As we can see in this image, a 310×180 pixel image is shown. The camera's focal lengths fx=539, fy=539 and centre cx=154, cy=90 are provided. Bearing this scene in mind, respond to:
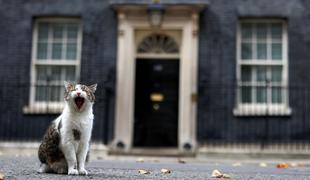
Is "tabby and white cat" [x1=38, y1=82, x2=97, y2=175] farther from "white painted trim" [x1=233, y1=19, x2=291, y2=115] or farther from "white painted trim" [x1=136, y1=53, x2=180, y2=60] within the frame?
"white painted trim" [x1=136, y1=53, x2=180, y2=60]

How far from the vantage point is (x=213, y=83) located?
14023mm

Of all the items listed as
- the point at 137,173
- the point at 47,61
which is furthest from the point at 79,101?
the point at 47,61

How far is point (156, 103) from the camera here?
566 inches

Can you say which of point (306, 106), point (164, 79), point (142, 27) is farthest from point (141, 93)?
point (306, 106)

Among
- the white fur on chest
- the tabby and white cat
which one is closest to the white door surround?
the tabby and white cat

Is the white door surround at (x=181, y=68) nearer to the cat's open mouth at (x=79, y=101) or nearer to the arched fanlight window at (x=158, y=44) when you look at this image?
the arched fanlight window at (x=158, y=44)

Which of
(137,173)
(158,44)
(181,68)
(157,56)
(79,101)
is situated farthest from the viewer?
(158,44)

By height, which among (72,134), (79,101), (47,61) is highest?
(47,61)

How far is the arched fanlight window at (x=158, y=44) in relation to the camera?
14.6m

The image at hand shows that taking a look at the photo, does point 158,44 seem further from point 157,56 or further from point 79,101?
point 79,101

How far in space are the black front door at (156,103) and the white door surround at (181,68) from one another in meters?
0.24

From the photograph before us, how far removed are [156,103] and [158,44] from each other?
162 centimetres

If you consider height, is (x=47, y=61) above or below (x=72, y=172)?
above

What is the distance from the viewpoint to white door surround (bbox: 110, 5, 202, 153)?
13781 millimetres
